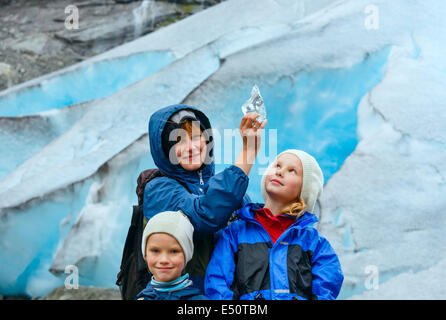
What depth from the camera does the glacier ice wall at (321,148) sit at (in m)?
4.18

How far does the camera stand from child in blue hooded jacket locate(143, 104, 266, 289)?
2.16 m

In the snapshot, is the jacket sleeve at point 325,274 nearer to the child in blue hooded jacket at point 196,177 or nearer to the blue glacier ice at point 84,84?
the child in blue hooded jacket at point 196,177

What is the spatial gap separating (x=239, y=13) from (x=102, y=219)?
4.33 m

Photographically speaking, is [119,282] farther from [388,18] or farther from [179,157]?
[388,18]

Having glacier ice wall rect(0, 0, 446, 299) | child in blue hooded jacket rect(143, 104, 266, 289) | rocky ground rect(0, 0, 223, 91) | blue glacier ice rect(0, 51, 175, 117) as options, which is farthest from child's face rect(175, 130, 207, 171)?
rocky ground rect(0, 0, 223, 91)

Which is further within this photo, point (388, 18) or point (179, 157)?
point (388, 18)

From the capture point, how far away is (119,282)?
2568 millimetres

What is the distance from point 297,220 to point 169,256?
0.64 m

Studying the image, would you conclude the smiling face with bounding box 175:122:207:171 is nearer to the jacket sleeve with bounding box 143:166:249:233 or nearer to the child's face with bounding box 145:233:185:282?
the jacket sleeve with bounding box 143:166:249:233

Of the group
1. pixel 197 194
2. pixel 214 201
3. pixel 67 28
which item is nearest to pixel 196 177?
pixel 197 194

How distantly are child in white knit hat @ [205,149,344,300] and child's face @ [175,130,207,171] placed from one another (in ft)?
1.05

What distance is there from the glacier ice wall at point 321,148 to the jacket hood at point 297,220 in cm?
183

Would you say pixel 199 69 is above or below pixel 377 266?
above
